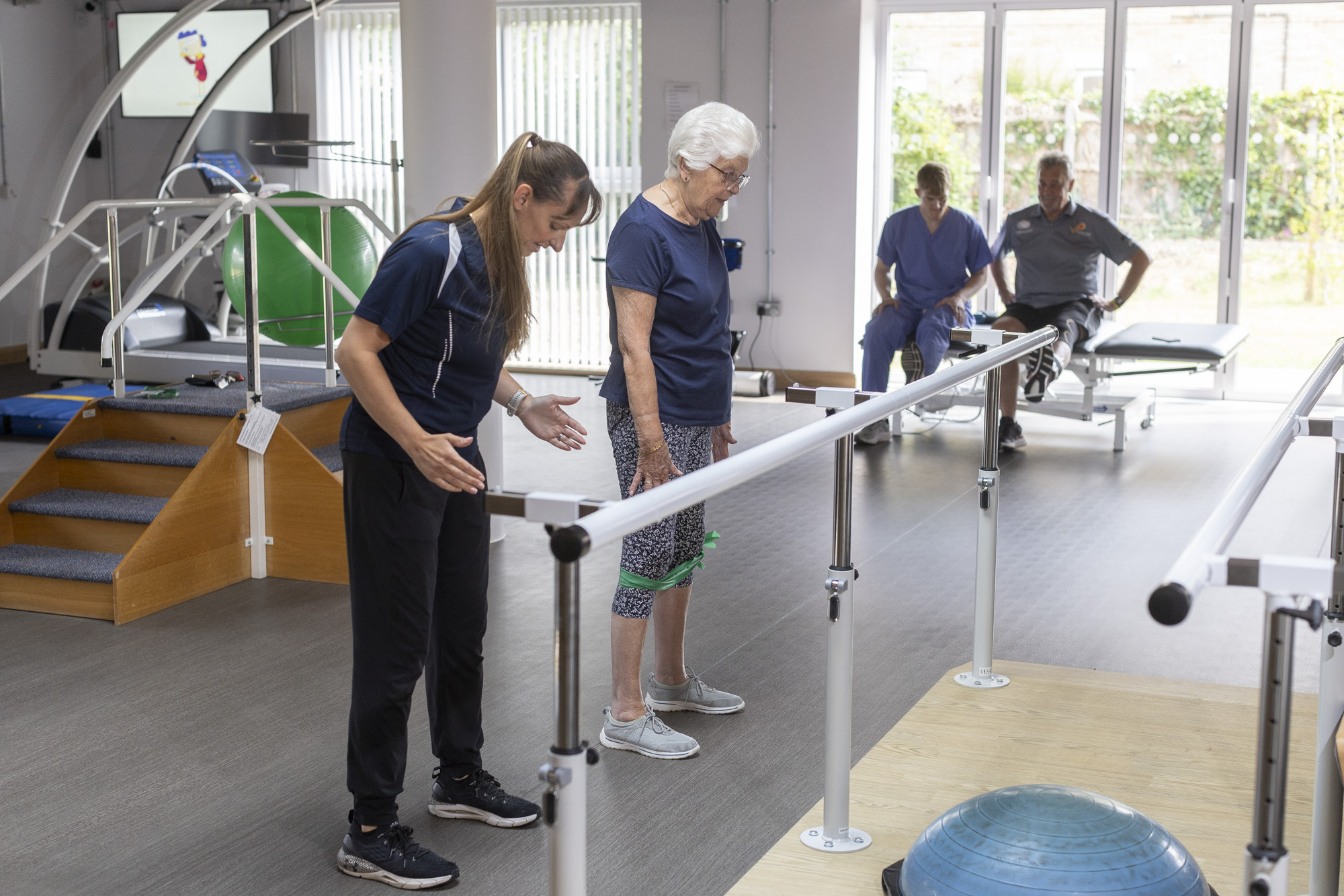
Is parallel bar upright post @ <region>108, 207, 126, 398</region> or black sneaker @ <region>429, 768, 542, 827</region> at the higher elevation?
parallel bar upright post @ <region>108, 207, 126, 398</region>

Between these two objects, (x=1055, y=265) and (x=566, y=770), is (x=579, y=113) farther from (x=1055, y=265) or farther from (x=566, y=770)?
(x=566, y=770)

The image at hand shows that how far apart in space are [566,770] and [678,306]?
1.50 metres

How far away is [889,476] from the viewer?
6.06 m

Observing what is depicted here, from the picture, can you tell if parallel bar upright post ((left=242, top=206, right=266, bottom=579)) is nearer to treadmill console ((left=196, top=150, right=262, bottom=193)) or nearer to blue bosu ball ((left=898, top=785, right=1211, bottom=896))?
blue bosu ball ((left=898, top=785, right=1211, bottom=896))

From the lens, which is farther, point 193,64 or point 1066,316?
point 193,64

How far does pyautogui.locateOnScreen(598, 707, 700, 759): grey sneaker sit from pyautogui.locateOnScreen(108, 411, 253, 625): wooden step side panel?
1.69 meters

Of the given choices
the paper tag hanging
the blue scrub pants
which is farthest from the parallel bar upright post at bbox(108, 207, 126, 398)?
the blue scrub pants

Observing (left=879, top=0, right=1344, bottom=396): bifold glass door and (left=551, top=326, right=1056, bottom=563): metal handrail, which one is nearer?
(left=551, top=326, right=1056, bottom=563): metal handrail

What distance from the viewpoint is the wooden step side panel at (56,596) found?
3887 millimetres

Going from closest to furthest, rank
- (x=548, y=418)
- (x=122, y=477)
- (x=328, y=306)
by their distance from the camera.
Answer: (x=548, y=418), (x=122, y=477), (x=328, y=306)

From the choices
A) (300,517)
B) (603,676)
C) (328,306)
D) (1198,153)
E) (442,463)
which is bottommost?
(603,676)

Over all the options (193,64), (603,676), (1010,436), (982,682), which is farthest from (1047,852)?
(193,64)

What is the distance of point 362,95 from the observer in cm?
979

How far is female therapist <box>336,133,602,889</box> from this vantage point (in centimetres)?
216
